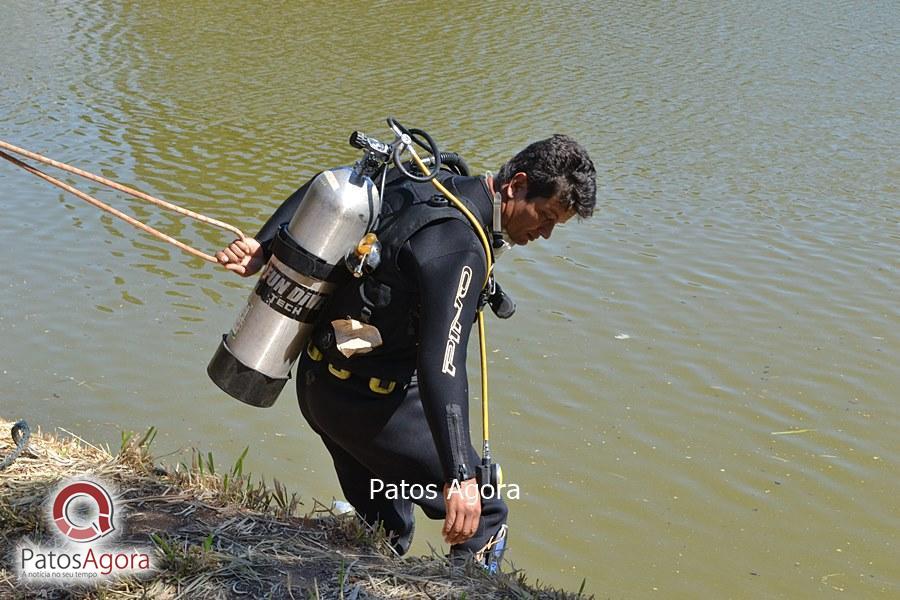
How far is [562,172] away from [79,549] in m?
1.85

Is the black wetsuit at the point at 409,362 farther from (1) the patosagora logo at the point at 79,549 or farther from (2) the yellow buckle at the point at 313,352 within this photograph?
(1) the patosagora logo at the point at 79,549

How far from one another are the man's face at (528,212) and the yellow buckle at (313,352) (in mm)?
722

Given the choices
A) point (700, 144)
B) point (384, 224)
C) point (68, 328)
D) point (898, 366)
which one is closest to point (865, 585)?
point (898, 366)

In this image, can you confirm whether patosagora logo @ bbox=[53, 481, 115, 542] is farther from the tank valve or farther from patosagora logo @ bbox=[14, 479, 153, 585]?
the tank valve

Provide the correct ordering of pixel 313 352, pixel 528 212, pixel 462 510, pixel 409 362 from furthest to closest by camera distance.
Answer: pixel 313 352
pixel 409 362
pixel 528 212
pixel 462 510

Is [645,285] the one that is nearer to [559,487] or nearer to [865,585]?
[559,487]

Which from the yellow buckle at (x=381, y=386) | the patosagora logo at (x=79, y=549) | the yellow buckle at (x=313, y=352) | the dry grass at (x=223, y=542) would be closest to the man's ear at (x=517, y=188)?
the yellow buckle at (x=381, y=386)

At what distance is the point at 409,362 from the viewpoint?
3.47m

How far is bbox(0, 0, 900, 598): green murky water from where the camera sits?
5.05m

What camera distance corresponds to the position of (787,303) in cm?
709

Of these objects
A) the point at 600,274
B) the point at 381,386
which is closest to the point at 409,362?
the point at 381,386

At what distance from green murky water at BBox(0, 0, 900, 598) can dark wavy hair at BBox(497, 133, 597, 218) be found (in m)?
1.92

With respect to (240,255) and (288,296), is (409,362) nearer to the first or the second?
(288,296)

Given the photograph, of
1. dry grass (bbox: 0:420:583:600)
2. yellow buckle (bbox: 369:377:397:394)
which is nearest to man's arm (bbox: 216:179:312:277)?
yellow buckle (bbox: 369:377:397:394)
